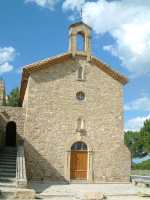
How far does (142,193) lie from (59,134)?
6741 millimetres

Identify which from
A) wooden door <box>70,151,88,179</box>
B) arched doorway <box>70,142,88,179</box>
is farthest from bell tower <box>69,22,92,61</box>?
wooden door <box>70,151,88,179</box>

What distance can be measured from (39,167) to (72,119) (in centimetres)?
377

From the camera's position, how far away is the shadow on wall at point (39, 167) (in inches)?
567

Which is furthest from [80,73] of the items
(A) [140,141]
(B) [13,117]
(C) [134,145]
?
(C) [134,145]

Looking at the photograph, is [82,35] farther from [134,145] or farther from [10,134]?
[134,145]

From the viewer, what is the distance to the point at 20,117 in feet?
51.8

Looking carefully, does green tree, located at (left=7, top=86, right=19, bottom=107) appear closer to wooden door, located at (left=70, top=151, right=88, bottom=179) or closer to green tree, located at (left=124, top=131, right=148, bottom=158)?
wooden door, located at (left=70, top=151, right=88, bottom=179)

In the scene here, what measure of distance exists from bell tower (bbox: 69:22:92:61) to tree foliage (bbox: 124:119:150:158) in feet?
80.3

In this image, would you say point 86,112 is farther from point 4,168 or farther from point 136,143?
point 136,143

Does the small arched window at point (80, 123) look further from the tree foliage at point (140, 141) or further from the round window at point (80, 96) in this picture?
the tree foliage at point (140, 141)

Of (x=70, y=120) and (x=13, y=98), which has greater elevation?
(x=13, y=98)

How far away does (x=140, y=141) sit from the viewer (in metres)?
41.0

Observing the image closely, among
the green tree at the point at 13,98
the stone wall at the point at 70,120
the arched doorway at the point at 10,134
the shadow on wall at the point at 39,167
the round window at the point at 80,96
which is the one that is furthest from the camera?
the green tree at the point at 13,98

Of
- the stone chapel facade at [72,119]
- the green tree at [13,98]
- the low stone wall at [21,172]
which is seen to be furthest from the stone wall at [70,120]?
the green tree at [13,98]
